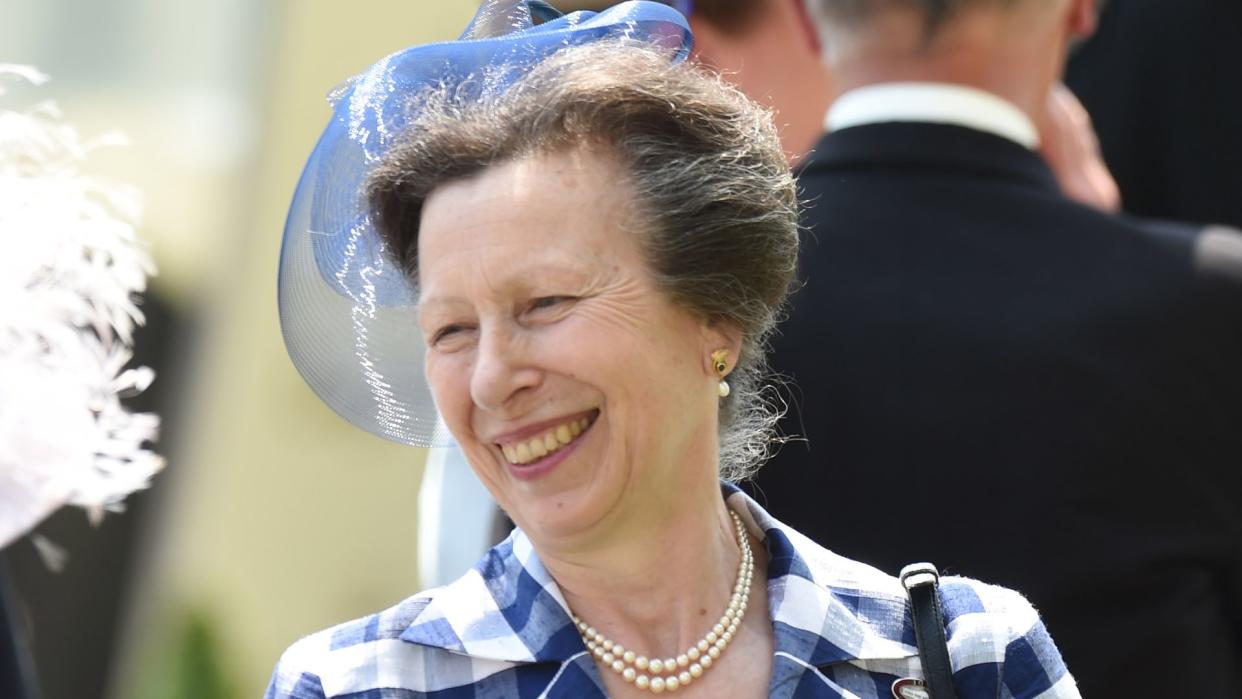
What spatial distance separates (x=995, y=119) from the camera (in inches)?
124

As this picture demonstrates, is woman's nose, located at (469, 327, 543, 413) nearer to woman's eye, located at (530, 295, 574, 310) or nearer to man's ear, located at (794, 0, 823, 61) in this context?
woman's eye, located at (530, 295, 574, 310)

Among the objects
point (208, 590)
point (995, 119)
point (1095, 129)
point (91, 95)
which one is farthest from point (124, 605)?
point (995, 119)

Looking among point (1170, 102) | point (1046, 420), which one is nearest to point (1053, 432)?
point (1046, 420)

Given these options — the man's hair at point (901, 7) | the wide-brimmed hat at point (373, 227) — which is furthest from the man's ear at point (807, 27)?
the wide-brimmed hat at point (373, 227)

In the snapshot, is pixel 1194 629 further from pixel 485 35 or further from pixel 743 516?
pixel 485 35

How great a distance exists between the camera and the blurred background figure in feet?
14.8

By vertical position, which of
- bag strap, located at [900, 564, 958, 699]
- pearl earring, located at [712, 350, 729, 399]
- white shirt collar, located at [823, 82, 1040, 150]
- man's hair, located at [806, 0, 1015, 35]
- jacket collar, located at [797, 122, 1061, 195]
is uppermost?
man's hair, located at [806, 0, 1015, 35]

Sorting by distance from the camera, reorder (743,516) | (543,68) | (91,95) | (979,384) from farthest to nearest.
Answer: (91,95) < (979,384) < (743,516) < (543,68)

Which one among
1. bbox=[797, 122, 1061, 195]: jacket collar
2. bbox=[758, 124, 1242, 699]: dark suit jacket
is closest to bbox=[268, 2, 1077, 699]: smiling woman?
bbox=[758, 124, 1242, 699]: dark suit jacket

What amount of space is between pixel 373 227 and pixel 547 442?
1.37 ft

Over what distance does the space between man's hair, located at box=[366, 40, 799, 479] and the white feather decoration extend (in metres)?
0.43

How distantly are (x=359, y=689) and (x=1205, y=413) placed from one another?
4.96ft

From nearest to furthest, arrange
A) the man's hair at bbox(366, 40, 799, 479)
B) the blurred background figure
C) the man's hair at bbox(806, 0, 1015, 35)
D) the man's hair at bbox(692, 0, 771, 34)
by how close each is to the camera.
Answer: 1. the man's hair at bbox(366, 40, 799, 479)
2. the man's hair at bbox(806, 0, 1015, 35)
3. the man's hair at bbox(692, 0, 771, 34)
4. the blurred background figure

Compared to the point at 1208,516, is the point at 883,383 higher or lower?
higher
